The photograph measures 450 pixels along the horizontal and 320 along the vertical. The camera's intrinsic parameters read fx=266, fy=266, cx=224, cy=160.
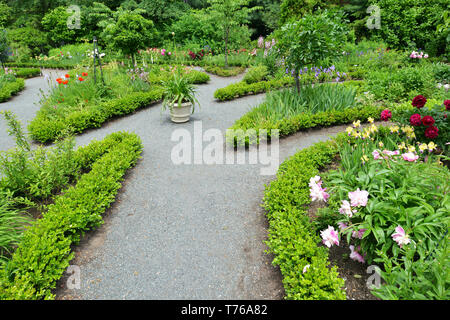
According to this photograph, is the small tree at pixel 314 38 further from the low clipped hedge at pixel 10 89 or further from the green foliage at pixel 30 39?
the green foliage at pixel 30 39

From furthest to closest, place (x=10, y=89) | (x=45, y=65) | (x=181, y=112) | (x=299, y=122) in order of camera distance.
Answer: (x=45, y=65) < (x=10, y=89) < (x=181, y=112) < (x=299, y=122)

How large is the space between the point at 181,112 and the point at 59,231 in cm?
428

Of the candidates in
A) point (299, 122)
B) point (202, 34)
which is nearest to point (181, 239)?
point (299, 122)

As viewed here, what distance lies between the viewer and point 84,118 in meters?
6.11

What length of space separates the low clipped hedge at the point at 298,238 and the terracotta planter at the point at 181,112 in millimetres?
3334

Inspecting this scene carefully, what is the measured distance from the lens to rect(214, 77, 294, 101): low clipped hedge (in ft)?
26.5

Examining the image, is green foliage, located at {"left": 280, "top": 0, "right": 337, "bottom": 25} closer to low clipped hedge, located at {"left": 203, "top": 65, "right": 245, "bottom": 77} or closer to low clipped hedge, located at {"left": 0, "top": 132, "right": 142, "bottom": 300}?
low clipped hedge, located at {"left": 203, "top": 65, "right": 245, "bottom": 77}

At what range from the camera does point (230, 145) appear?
5.24 m

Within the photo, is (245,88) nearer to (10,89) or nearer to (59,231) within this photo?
(59,231)

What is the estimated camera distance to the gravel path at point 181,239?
99.8 inches

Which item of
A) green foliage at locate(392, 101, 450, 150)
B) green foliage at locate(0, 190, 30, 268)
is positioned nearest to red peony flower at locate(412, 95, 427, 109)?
green foliage at locate(392, 101, 450, 150)

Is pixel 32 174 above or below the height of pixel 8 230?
above

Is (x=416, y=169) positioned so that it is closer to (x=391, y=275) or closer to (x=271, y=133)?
(x=391, y=275)

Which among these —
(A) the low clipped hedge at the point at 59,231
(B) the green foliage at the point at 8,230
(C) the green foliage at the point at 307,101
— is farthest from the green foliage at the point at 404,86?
(B) the green foliage at the point at 8,230
